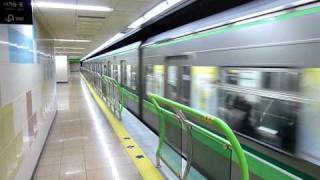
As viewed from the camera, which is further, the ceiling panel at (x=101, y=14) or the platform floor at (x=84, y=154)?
the ceiling panel at (x=101, y=14)

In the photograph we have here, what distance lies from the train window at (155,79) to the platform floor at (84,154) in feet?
4.01

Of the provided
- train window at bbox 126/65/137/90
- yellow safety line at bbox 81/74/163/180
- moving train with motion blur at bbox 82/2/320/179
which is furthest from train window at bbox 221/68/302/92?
train window at bbox 126/65/137/90

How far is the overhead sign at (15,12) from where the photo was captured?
2.28 metres

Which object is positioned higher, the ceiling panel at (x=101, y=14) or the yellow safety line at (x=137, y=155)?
the ceiling panel at (x=101, y=14)

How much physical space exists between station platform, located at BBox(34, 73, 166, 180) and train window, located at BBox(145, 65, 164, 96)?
0.88 metres

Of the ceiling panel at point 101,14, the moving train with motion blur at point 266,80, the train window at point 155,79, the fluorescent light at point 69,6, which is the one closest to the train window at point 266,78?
the moving train with motion blur at point 266,80

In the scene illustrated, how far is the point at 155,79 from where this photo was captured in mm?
5410

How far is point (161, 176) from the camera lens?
3.33 metres

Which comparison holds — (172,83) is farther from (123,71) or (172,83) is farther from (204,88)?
(123,71)

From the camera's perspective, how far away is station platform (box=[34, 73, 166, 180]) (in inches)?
138

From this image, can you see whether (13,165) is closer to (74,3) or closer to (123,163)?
(123,163)

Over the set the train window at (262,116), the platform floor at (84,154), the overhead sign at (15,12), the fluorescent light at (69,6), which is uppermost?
the fluorescent light at (69,6)

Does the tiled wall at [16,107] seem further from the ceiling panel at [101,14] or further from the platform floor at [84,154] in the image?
the ceiling panel at [101,14]

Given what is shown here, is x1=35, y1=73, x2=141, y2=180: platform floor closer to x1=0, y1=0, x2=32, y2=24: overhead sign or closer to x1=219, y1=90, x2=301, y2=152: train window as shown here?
x1=219, y1=90, x2=301, y2=152: train window
